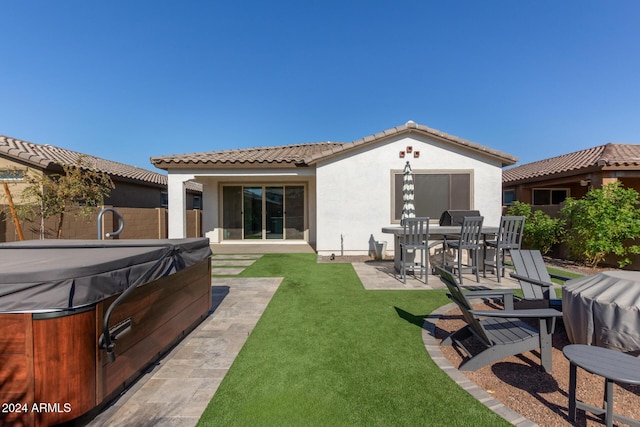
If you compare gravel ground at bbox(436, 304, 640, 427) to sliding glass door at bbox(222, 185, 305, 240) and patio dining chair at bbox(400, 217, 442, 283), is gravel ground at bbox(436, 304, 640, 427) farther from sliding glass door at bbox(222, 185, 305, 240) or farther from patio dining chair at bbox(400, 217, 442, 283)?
sliding glass door at bbox(222, 185, 305, 240)

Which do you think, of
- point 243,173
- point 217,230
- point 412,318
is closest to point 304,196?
point 243,173

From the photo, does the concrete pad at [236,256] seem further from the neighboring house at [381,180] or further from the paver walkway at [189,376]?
the paver walkway at [189,376]

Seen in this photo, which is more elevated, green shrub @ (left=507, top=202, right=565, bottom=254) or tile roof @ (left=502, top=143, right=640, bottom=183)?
tile roof @ (left=502, top=143, right=640, bottom=183)

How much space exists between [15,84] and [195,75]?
677cm

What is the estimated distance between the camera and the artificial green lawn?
2.23m

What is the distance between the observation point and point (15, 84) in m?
11.4

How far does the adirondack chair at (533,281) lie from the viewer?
3781 mm

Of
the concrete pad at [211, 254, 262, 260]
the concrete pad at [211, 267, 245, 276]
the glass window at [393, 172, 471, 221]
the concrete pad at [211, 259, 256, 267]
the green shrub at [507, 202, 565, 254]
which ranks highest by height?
the glass window at [393, 172, 471, 221]

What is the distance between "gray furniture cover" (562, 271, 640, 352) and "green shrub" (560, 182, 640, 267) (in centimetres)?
601

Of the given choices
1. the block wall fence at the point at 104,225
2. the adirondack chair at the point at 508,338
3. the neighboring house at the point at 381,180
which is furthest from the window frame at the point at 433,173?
the block wall fence at the point at 104,225

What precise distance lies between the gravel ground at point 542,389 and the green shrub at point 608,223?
6.71 metres

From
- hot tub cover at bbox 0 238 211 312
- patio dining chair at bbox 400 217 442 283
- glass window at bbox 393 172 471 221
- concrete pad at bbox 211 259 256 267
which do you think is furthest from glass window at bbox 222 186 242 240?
hot tub cover at bbox 0 238 211 312

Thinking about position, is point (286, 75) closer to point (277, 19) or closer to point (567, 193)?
point (277, 19)

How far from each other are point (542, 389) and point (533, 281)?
1.70 m
